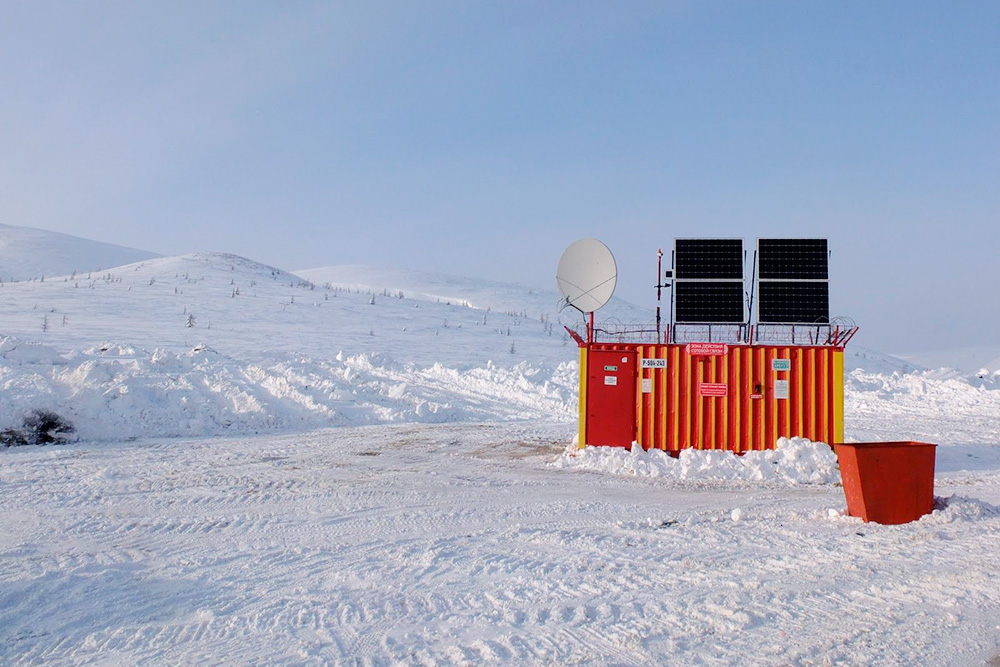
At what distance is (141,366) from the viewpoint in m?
19.6

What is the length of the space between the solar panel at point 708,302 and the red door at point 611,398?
1.66m

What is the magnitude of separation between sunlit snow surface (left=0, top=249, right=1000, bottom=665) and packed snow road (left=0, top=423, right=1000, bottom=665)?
0.11 ft

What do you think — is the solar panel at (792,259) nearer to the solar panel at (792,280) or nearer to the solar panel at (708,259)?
the solar panel at (792,280)

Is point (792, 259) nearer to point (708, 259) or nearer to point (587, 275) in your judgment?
point (708, 259)

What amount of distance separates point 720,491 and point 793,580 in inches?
199

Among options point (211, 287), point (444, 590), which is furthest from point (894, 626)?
point (211, 287)

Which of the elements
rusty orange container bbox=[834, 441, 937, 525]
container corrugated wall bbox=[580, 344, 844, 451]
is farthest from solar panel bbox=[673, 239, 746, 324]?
rusty orange container bbox=[834, 441, 937, 525]

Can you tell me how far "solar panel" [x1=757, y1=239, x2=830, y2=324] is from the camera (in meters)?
15.1

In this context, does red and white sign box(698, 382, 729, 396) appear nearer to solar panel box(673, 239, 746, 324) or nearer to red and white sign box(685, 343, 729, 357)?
red and white sign box(685, 343, 729, 357)

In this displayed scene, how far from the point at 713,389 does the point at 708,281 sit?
247 cm

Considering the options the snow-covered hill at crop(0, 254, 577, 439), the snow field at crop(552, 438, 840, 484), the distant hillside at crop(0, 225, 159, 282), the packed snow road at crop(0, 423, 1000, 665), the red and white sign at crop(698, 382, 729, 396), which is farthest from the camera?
the distant hillside at crop(0, 225, 159, 282)

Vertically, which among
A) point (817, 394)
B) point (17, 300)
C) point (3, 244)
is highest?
point (3, 244)

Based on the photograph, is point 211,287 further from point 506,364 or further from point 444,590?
point 444,590

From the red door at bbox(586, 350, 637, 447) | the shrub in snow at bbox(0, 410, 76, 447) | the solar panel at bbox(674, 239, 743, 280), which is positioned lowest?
the shrub in snow at bbox(0, 410, 76, 447)
